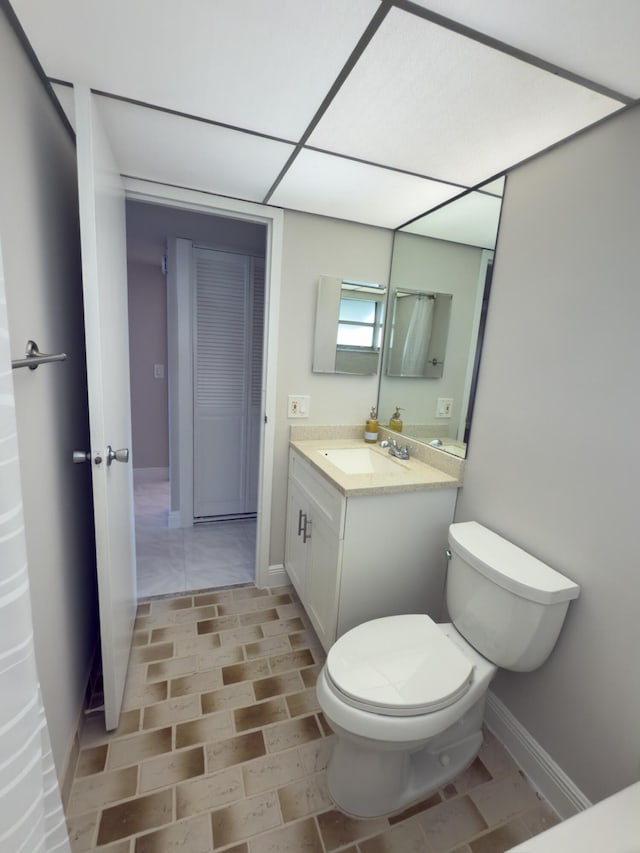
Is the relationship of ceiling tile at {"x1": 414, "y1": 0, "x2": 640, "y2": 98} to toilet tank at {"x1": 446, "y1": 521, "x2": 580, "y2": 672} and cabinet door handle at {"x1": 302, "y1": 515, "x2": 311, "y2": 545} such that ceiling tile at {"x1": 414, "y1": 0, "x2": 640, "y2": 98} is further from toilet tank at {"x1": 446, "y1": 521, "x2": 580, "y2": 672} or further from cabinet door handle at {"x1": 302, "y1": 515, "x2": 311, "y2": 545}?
cabinet door handle at {"x1": 302, "y1": 515, "x2": 311, "y2": 545}

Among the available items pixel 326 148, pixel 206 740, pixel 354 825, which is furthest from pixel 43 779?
pixel 326 148

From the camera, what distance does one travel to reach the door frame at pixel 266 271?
1.72 meters

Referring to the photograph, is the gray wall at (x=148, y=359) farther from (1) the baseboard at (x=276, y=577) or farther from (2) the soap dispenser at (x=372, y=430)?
(2) the soap dispenser at (x=372, y=430)

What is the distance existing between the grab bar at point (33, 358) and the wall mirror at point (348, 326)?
4.28ft

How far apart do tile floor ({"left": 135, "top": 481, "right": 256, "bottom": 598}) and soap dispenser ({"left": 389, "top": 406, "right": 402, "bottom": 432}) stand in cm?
123

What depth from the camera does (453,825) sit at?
116cm

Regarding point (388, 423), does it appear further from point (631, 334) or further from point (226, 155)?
point (226, 155)

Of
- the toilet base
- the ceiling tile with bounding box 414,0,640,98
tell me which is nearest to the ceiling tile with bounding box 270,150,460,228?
the ceiling tile with bounding box 414,0,640,98

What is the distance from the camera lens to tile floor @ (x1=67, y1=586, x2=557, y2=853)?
1.10 metres

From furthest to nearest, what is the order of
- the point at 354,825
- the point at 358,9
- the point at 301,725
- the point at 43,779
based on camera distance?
the point at 301,725
the point at 354,825
the point at 358,9
the point at 43,779

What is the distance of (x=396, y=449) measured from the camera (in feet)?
6.46

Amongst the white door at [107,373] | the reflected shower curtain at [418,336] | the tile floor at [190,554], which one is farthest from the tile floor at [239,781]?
the reflected shower curtain at [418,336]

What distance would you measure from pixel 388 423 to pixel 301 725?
56.5 inches

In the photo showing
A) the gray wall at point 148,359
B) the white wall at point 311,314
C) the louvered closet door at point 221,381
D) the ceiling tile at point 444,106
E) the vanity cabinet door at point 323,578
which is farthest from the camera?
the gray wall at point 148,359
